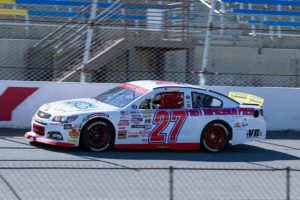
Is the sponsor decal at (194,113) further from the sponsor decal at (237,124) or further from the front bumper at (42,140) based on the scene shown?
the front bumper at (42,140)

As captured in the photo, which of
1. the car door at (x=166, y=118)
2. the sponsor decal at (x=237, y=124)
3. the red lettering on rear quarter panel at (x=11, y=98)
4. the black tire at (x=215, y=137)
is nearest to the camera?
the car door at (x=166, y=118)

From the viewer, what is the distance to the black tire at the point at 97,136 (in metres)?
11.7

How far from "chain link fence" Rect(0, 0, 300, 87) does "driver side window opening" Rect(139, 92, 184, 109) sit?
10.8 feet

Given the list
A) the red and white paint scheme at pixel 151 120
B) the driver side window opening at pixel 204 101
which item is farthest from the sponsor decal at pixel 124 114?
the driver side window opening at pixel 204 101

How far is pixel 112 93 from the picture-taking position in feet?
42.0

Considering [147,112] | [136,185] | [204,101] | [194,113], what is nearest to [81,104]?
[147,112]

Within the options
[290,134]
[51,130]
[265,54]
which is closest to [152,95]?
[51,130]

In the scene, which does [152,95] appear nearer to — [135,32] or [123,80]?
[123,80]

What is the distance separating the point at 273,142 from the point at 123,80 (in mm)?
3934

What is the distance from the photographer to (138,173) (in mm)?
9758

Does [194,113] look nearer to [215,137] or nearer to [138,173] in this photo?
[215,137]

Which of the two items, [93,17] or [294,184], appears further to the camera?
[93,17]

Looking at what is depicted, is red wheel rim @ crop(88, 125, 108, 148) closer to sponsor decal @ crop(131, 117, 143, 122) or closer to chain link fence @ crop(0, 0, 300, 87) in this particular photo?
sponsor decal @ crop(131, 117, 143, 122)

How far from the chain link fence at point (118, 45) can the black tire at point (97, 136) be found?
3.50 m
